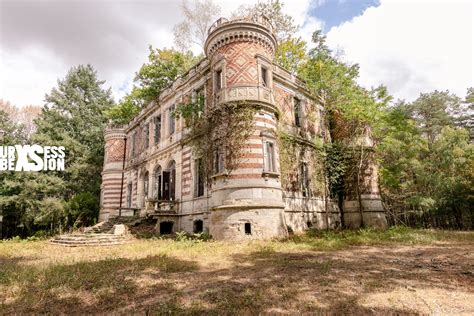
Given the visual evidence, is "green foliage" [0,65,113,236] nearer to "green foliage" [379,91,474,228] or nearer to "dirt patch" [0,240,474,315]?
"dirt patch" [0,240,474,315]

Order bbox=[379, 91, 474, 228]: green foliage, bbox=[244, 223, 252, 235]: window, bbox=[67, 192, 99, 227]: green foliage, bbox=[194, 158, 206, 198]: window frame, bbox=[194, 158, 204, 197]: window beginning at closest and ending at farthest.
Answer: bbox=[244, 223, 252, 235]: window < bbox=[194, 158, 206, 198]: window frame < bbox=[194, 158, 204, 197]: window < bbox=[379, 91, 474, 228]: green foliage < bbox=[67, 192, 99, 227]: green foliage

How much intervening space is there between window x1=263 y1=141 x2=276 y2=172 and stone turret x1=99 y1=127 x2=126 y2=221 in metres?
16.0

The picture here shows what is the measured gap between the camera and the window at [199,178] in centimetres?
1600

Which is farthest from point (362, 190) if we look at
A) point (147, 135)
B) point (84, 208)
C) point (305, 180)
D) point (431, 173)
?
point (84, 208)

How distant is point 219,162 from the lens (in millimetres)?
14070

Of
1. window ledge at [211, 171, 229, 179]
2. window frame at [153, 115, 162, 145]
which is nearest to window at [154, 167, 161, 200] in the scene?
window frame at [153, 115, 162, 145]

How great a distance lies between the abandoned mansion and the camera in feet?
43.1

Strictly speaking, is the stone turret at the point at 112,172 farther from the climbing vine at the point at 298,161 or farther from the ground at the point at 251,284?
the climbing vine at the point at 298,161

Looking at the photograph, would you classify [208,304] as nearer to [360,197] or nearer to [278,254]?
[278,254]

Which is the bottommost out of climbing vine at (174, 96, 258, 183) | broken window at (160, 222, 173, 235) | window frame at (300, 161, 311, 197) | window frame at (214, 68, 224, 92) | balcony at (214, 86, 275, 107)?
broken window at (160, 222, 173, 235)

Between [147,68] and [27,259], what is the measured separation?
23.0 metres

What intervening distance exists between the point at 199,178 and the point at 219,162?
2.85 meters

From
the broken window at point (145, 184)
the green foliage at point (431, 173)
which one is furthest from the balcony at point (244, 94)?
the green foliage at point (431, 173)

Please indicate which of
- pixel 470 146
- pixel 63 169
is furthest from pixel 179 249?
pixel 470 146
